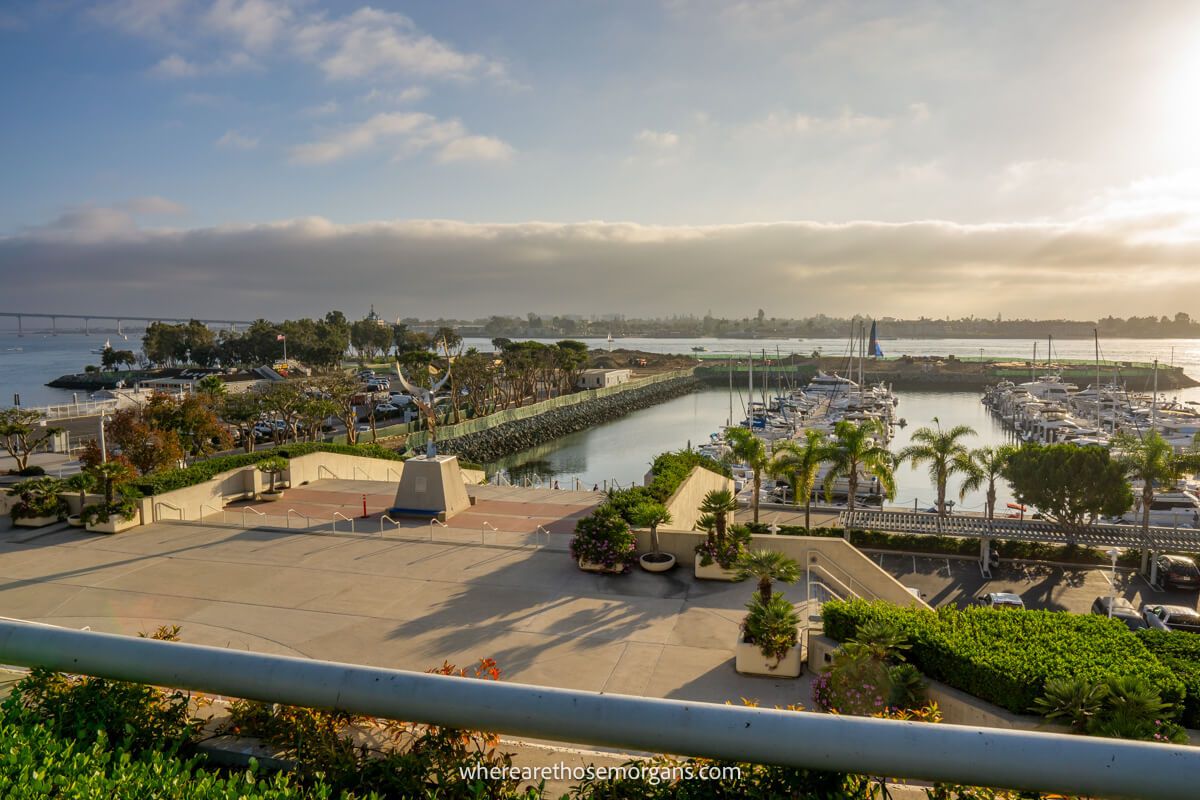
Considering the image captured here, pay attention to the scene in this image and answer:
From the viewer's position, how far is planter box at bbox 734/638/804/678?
33.1 feet

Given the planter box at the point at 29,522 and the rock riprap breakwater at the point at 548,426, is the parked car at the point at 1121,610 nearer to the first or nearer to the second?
the planter box at the point at 29,522

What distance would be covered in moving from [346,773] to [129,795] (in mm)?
1052

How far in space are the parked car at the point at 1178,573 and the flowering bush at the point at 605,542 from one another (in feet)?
62.9

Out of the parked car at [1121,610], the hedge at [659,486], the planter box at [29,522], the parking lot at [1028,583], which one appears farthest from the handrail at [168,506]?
the parked car at [1121,610]

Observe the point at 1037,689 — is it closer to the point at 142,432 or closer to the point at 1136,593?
the point at 1136,593

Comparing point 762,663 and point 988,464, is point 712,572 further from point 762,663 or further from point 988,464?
point 988,464

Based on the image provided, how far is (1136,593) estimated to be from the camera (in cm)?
2208

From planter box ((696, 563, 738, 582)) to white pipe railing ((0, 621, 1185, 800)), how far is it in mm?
11495

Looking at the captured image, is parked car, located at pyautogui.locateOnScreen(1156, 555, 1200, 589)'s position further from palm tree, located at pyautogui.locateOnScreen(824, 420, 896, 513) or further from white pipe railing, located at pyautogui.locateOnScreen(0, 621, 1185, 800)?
white pipe railing, located at pyautogui.locateOnScreen(0, 621, 1185, 800)

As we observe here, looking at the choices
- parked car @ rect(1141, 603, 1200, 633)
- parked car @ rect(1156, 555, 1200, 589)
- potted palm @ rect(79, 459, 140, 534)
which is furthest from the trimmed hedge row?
parked car @ rect(1156, 555, 1200, 589)

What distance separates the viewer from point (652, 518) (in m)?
14.5

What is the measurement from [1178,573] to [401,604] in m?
23.9

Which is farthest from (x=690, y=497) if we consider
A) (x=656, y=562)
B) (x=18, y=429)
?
(x=18, y=429)

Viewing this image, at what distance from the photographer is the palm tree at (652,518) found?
14508 millimetres
